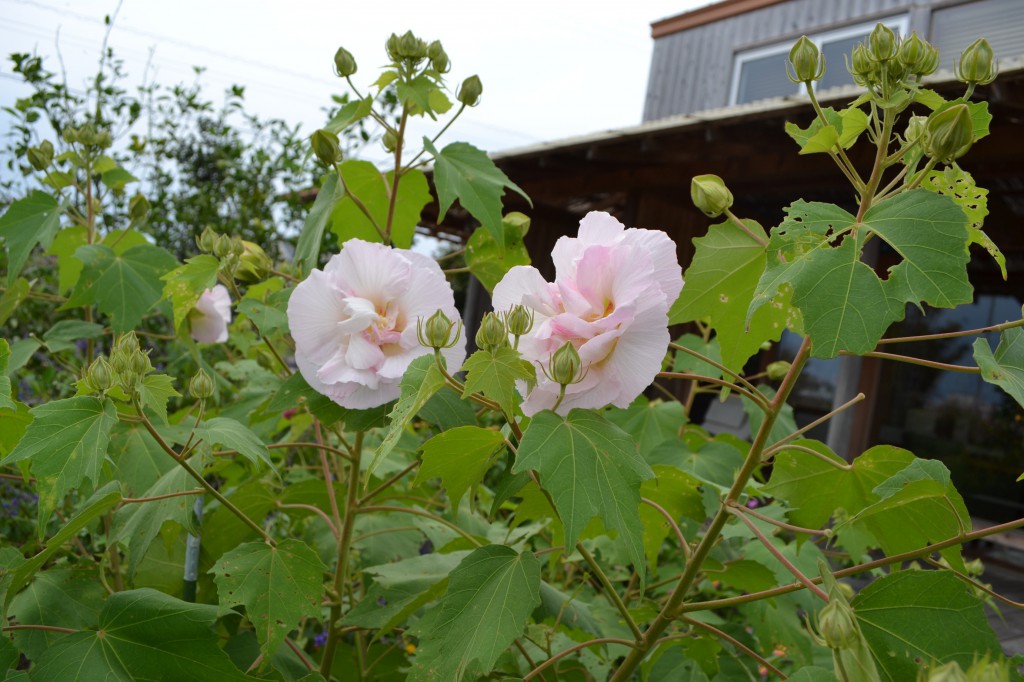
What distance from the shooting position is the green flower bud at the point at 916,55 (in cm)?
75

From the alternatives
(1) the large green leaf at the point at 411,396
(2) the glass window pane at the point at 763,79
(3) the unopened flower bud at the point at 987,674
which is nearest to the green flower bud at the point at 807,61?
(1) the large green leaf at the point at 411,396

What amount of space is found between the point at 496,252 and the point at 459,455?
48cm

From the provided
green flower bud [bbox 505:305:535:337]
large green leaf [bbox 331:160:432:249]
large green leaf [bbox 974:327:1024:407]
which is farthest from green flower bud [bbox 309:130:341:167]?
large green leaf [bbox 974:327:1024:407]

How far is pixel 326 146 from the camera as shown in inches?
40.0

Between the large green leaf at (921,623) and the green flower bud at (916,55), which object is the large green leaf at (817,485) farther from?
the green flower bud at (916,55)

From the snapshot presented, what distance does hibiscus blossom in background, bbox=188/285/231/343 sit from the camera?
4.87ft

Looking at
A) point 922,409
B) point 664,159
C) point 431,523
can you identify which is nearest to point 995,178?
point 664,159

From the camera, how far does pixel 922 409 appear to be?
6504 mm

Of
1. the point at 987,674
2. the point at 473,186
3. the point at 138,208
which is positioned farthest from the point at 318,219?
the point at 987,674

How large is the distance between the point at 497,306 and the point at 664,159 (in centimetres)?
398

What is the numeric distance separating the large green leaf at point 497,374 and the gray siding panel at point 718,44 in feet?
22.8

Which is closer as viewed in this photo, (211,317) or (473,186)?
(473,186)

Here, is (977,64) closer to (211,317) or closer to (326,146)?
(326,146)

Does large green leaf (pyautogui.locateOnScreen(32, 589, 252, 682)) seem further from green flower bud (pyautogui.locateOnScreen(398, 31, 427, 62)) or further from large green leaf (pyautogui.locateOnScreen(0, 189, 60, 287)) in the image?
large green leaf (pyautogui.locateOnScreen(0, 189, 60, 287))
